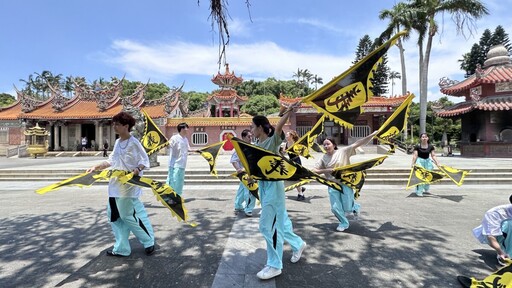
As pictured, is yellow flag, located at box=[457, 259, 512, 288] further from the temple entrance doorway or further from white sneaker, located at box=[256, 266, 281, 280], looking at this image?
the temple entrance doorway

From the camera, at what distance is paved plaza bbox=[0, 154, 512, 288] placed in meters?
2.92

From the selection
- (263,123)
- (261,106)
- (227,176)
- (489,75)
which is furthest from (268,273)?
(261,106)

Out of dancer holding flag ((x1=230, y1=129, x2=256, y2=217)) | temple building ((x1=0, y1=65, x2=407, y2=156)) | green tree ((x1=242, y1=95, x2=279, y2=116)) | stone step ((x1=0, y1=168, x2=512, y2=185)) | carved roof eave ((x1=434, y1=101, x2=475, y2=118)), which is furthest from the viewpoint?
green tree ((x1=242, y1=95, x2=279, y2=116))

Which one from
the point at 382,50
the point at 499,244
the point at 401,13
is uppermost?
the point at 401,13

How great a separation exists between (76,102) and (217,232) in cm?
2908

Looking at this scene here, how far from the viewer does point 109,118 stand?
2456 centimetres

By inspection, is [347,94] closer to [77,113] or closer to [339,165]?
[339,165]

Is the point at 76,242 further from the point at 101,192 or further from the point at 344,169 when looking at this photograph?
the point at 101,192

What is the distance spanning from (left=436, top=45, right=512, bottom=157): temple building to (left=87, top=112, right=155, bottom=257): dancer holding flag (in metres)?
20.8

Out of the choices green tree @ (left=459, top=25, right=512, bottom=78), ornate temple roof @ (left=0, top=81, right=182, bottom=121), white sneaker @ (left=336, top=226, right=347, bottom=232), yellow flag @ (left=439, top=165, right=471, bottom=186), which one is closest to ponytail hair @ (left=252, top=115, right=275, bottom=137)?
white sneaker @ (left=336, top=226, right=347, bottom=232)

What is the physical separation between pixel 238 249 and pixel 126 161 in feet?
5.74

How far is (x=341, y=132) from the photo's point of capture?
2825 cm

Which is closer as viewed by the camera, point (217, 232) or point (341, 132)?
point (217, 232)

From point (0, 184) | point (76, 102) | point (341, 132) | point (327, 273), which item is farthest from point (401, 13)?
point (76, 102)
